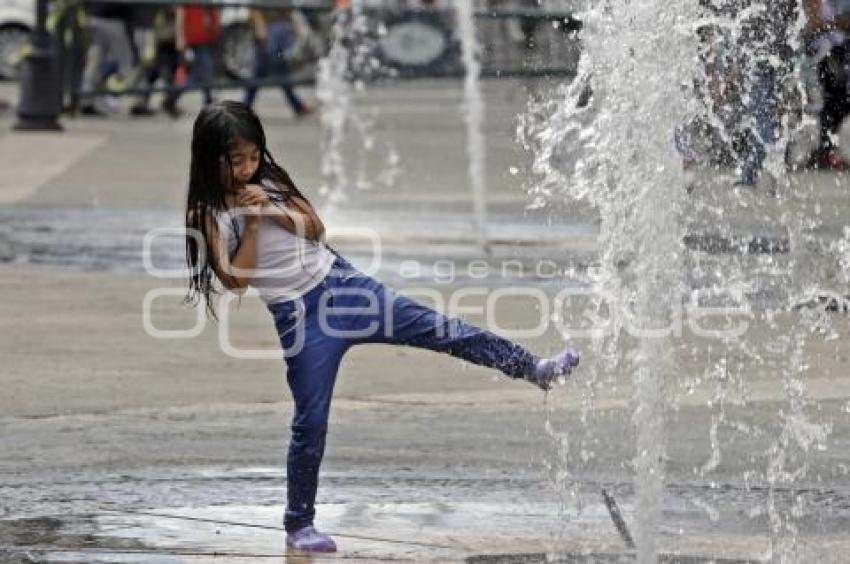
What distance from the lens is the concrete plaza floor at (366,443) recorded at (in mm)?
6643

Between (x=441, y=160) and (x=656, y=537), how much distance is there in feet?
45.7

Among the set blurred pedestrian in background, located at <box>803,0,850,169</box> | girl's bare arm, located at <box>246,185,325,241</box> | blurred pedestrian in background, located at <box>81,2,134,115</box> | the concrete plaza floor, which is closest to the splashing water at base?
the concrete plaza floor

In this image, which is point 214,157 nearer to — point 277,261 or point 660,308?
point 277,261

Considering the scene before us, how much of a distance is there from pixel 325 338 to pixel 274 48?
1915cm

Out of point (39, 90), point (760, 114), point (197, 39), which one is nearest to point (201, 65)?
point (197, 39)

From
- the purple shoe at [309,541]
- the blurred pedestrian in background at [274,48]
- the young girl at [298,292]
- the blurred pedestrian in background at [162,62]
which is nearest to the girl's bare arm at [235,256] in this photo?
the young girl at [298,292]

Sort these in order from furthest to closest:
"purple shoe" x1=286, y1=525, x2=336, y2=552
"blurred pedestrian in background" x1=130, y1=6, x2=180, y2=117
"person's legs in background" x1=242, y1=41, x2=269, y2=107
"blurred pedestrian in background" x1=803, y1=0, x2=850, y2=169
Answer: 1. "person's legs in background" x1=242, y1=41, x2=269, y2=107
2. "blurred pedestrian in background" x1=130, y1=6, x2=180, y2=117
3. "blurred pedestrian in background" x1=803, y1=0, x2=850, y2=169
4. "purple shoe" x1=286, y1=525, x2=336, y2=552

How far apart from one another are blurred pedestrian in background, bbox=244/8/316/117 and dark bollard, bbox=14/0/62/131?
3.83 m

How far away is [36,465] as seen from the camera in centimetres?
770

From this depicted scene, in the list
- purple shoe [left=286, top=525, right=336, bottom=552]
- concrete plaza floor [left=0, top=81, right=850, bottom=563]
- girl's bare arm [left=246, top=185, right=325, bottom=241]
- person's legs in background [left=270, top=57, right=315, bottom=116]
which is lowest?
concrete plaza floor [left=0, top=81, right=850, bottom=563]

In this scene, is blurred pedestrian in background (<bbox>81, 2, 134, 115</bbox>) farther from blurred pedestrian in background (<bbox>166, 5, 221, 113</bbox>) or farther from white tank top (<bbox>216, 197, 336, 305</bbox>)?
white tank top (<bbox>216, 197, 336, 305</bbox>)

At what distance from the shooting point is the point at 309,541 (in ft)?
21.0

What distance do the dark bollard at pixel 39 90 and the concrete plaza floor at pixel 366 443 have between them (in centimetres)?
781

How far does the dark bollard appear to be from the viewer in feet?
70.1
